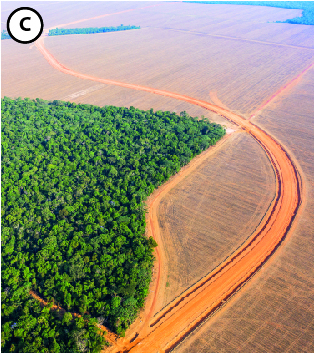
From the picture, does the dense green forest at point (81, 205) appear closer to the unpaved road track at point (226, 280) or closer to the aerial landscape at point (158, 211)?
the aerial landscape at point (158, 211)

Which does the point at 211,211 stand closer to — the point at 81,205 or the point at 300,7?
the point at 81,205

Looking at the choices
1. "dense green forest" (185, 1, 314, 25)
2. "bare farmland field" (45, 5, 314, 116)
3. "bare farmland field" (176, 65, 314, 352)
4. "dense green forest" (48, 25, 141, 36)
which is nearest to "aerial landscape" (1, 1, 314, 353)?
"bare farmland field" (176, 65, 314, 352)

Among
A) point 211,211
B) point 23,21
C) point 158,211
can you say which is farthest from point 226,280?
point 23,21

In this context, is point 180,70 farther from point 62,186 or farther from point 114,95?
point 62,186

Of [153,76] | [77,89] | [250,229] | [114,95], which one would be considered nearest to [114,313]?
[250,229]

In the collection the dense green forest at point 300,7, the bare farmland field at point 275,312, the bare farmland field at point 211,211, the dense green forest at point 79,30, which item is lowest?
the bare farmland field at point 275,312

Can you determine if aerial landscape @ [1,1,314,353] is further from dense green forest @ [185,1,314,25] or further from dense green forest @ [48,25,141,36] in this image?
dense green forest @ [185,1,314,25]

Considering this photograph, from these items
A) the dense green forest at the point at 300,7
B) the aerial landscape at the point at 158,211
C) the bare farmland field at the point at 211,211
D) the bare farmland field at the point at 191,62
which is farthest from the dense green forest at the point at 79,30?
the bare farmland field at the point at 211,211
